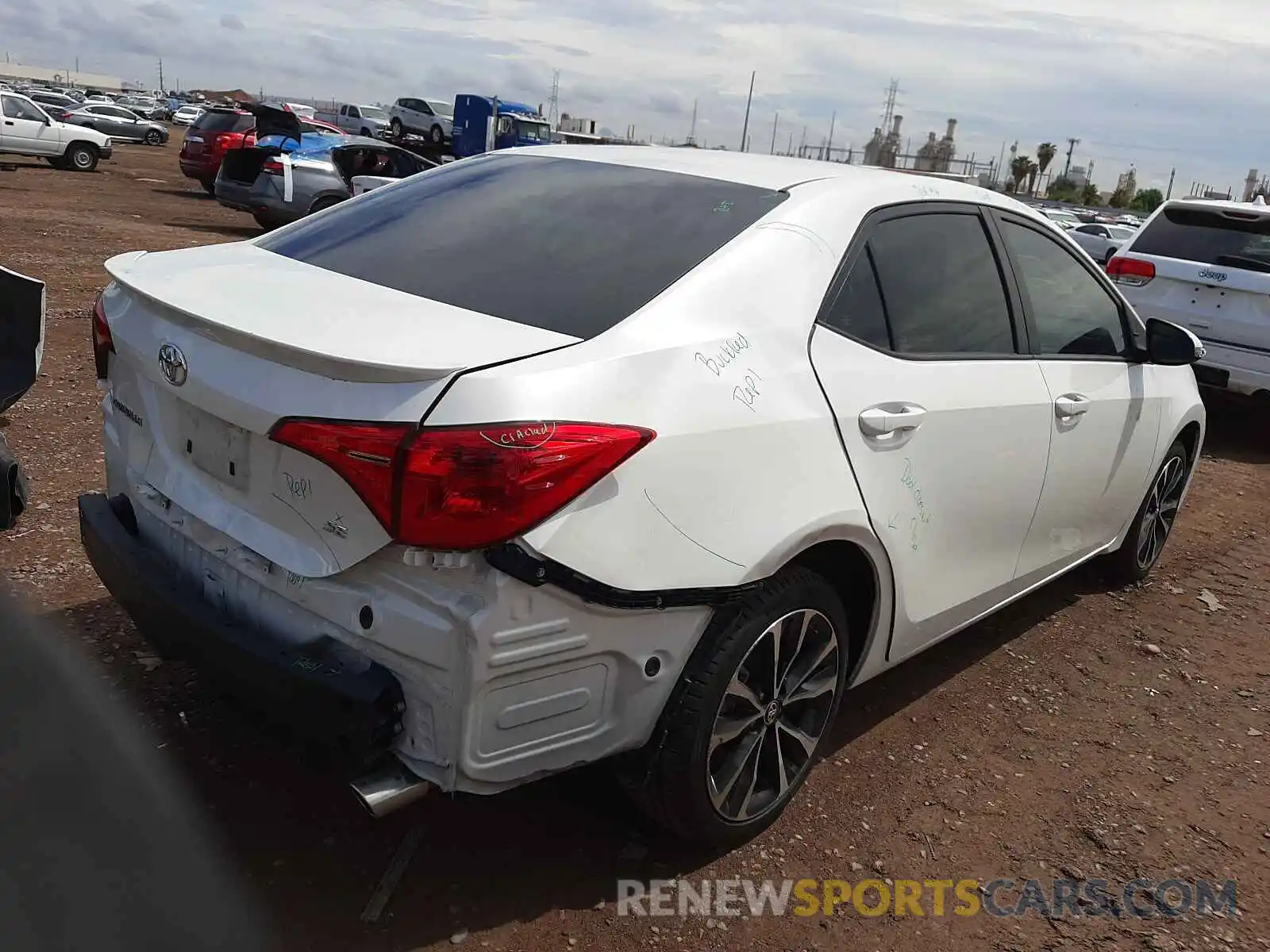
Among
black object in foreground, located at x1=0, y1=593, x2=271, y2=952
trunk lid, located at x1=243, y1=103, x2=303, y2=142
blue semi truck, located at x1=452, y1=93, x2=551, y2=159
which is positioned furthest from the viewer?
blue semi truck, located at x1=452, y1=93, x2=551, y2=159

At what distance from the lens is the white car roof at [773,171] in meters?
3.06

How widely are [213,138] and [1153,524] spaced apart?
58.6ft

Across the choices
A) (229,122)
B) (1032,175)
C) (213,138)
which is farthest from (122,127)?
(1032,175)

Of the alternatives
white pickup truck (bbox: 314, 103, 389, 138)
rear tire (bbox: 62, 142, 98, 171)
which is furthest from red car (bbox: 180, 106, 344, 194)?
white pickup truck (bbox: 314, 103, 389, 138)

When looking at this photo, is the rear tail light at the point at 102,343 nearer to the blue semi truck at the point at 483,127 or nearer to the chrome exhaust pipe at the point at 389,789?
the chrome exhaust pipe at the point at 389,789

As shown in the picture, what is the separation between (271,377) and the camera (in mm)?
2168

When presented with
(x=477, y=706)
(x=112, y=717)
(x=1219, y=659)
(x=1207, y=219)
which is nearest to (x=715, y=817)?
(x=477, y=706)

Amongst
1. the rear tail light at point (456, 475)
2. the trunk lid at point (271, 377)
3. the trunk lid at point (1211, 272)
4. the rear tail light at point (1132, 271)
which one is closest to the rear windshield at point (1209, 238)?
the trunk lid at point (1211, 272)

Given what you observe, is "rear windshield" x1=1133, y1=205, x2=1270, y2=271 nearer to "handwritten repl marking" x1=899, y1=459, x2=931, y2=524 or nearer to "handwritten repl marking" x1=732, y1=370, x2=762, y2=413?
"handwritten repl marking" x1=899, y1=459, x2=931, y2=524

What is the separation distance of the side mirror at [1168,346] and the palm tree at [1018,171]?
79196 millimetres

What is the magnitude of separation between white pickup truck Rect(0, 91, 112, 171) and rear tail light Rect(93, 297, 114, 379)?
78.2 ft

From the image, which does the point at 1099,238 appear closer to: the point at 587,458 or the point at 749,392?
the point at 749,392

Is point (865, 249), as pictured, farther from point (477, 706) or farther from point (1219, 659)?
point (1219, 659)

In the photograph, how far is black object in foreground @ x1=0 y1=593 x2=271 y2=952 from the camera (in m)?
2.35
